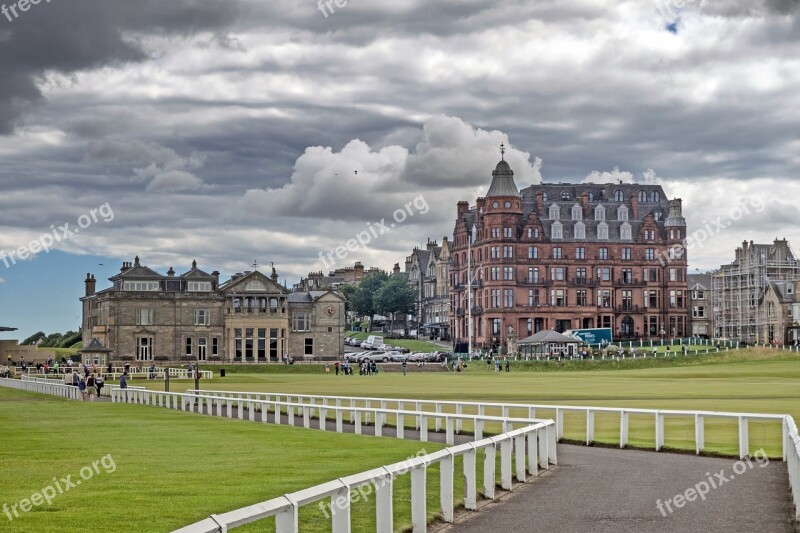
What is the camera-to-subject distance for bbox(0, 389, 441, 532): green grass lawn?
1738cm

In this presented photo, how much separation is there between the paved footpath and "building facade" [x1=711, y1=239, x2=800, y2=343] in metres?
137

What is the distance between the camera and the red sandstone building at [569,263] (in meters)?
166

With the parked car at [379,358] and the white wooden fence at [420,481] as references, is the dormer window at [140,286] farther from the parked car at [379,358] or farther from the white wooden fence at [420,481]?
the white wooden fence at [420,481]

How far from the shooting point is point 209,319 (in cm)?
15600

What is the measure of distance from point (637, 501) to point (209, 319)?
138331 millimetres

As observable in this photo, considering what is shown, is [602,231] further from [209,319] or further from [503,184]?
[209,319]

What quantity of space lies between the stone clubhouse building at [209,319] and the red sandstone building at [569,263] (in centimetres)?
2171

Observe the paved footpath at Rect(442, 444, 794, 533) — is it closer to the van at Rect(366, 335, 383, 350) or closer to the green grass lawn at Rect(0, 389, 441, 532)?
the green grass lawn at Rect(0, 389, 441, 532)

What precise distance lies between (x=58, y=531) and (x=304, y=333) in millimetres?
147326

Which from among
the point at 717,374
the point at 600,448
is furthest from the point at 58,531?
the point at 717,374

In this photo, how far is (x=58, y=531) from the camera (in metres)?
16.0

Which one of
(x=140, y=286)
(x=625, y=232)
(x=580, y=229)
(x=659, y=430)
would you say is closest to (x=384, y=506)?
(x=659, y=430)

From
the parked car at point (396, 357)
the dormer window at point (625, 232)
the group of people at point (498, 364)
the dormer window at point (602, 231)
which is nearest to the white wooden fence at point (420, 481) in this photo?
the group of people at point (498, 364)

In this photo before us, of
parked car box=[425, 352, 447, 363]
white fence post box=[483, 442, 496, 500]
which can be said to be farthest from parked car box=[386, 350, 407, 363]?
white fence post box=[483, 442, 496, 500]
